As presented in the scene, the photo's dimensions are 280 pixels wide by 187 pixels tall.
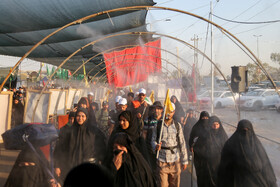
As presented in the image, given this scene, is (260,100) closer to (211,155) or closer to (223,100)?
(223,100)

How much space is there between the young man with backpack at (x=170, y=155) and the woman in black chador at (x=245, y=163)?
0.64 metres

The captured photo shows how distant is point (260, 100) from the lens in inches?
741

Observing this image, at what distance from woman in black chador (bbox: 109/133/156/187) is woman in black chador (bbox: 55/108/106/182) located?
1.30m

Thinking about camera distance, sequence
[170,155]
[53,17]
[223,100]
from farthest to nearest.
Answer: [223,100]
[53,17]
[170,155]

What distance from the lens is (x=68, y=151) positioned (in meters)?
3.72

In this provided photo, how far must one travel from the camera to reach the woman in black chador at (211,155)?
443cm

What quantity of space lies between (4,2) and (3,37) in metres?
3.16

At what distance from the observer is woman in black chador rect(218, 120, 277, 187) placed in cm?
333

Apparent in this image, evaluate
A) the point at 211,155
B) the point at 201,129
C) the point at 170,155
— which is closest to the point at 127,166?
the point at 170,155

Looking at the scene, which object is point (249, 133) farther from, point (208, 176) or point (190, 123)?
point (190, 123)

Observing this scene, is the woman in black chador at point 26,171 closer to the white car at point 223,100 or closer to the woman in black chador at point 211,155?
the woman in black chador at point 211,155

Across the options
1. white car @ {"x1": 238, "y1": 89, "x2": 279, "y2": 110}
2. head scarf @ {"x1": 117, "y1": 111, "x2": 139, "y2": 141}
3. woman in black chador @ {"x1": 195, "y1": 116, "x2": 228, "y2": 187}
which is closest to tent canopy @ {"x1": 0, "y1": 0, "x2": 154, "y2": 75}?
head scarf @ {"x1": 117, "y1": 111, "x2": 139, "y2": 141}

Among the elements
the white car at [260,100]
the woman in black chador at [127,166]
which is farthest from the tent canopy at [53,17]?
the white car at [260,100]

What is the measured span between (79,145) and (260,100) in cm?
1793
